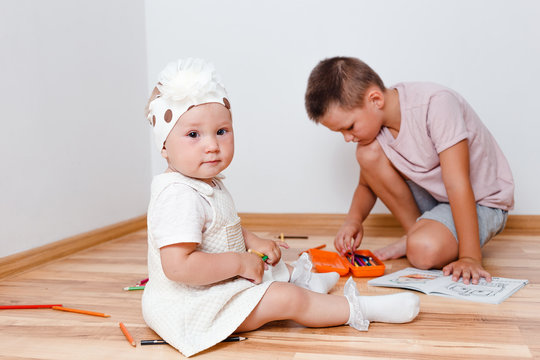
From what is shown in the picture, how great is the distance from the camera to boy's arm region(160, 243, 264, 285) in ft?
2.73

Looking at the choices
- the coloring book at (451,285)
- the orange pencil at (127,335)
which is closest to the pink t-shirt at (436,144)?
the coloring book at (451,285)

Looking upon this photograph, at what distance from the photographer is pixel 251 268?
896 mm

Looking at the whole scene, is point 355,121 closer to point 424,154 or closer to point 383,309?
point 424,154

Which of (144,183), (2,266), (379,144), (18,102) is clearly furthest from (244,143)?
(2,266)

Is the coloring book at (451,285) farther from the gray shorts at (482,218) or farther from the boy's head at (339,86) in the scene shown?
the boy's head at (339,86)

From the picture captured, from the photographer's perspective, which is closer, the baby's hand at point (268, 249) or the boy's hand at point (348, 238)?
the baby's hand at point (268, 249)

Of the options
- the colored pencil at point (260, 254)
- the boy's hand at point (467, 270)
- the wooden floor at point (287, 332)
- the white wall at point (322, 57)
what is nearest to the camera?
the wooden floor at point (287, 332)

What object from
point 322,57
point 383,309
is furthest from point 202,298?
point 322,57

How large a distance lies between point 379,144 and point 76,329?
836mm

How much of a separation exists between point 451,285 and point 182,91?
67cm

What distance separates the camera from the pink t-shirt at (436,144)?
1.26m

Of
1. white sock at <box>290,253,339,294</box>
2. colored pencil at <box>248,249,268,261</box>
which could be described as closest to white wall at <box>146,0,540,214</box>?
white sock at <box>290,253,339,294</box>

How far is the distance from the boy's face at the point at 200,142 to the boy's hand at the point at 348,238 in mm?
571

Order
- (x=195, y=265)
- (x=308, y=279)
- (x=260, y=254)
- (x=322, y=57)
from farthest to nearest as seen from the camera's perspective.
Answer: (x=322, y=57), (x=308, y=279), (x=260, y=254), (x=195, y=265)
